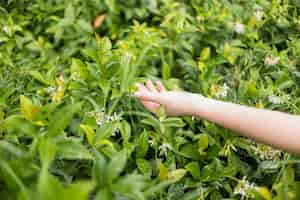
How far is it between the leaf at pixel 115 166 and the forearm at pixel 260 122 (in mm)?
311

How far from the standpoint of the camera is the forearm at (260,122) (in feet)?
3.53

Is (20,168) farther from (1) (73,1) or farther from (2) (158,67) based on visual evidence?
(1) (73,1)

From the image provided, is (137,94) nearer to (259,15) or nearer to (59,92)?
(59,92)

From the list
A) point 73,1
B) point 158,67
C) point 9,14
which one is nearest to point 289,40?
point 158,67

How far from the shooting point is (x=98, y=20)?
203cm

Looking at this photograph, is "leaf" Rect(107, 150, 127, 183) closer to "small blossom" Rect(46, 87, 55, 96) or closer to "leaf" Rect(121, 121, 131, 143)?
"leaf" Rect(121, 121, 131, 143)

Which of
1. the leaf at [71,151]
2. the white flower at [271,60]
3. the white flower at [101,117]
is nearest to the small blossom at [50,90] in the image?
the white flower at [101,117]

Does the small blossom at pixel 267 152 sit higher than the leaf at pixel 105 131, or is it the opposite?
the leaf at pixel 105 131

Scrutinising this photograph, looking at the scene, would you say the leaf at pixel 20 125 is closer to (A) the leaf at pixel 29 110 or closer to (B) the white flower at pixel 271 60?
(A) the leaf at pixel 29 110

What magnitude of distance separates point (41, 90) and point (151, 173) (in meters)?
0.49

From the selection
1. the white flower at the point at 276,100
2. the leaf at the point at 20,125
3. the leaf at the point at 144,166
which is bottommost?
the leaf at the point at 144,166

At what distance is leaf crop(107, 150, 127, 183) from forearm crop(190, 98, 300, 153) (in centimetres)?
31

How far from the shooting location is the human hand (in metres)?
1.27

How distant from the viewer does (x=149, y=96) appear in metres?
1.34
